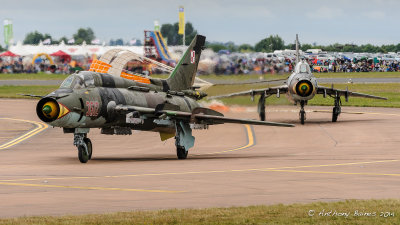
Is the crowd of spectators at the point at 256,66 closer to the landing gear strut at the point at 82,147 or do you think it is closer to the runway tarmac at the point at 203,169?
the runway tarmac at the point at 203,169

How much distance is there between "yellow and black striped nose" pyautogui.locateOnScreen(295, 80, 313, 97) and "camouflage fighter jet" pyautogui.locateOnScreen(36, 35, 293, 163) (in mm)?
14005

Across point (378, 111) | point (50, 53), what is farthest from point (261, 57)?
point (50, 53)

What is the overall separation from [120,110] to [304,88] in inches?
761

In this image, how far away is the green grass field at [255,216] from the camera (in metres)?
13.2

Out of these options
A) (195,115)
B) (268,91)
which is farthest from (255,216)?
(268,91)

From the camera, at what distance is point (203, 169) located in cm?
2233

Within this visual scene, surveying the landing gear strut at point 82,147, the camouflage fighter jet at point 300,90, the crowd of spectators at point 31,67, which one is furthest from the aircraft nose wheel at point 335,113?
the crowd of spectators at point 31,67

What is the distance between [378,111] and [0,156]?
32.0 meters

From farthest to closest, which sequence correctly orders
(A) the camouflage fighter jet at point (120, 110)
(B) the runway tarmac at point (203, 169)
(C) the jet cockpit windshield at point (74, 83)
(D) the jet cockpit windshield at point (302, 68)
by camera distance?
1. (D) the jet cockpit windshield at point (302, 68)
2. (C) the jet cockpit windshield at point (74, 83)
3. (A) the camouflage fighter jet at point (120, 110)
4. (B) the runway tarmac at point (203, 169)

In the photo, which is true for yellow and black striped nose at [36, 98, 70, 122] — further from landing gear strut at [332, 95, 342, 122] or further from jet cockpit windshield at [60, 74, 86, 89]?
landing gear strut at [332, 95, 342, 122]

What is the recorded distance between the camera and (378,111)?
52938mm

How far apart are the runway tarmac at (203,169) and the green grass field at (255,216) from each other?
2.53 feet

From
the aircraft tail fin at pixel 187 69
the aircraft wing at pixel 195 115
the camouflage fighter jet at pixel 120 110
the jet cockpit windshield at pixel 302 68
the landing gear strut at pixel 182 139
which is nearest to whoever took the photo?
the camouflage fighter jet at pixel 120 110

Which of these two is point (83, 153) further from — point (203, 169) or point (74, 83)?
point (203, 169)
